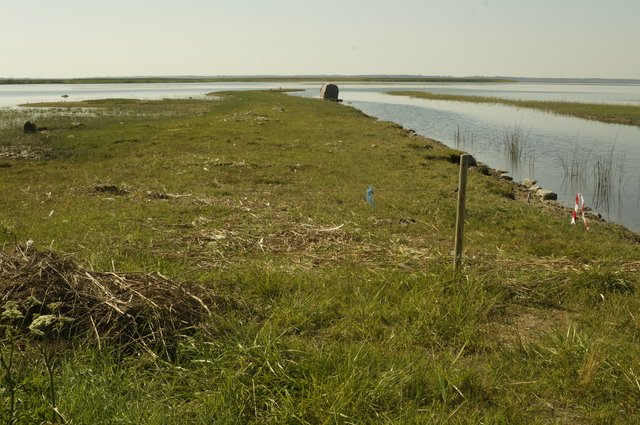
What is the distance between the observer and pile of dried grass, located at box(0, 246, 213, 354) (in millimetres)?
5141

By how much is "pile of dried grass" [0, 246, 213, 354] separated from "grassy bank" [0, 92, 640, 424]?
6 centimetres

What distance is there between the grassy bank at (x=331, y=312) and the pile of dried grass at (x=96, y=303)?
0.06m

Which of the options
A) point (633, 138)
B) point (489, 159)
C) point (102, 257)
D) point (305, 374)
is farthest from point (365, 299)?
point (633, 138)

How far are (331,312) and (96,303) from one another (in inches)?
103

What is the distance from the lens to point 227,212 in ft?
39.3

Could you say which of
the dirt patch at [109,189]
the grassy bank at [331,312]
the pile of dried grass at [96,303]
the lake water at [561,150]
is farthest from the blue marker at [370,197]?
the lake water at [561,150]

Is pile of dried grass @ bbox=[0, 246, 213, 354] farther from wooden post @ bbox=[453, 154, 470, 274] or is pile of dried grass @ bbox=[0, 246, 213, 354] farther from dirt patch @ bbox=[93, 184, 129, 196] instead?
dirt patch @ bbox=[93, 184, 129, 196]

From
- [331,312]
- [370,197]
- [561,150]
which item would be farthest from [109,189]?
[561,150]

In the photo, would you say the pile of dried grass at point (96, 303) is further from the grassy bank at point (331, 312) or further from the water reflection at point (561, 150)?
the water reflection at point (561, 150)

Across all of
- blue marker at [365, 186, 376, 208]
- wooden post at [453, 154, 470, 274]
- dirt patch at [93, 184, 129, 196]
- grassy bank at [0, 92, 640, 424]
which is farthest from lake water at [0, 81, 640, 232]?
dirt patch at [93, 184, 129, 196]

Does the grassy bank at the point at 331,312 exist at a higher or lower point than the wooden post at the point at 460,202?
lower

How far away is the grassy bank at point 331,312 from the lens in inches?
171

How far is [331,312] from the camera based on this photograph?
6293mm

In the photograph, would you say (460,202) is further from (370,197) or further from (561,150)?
(561,150)
